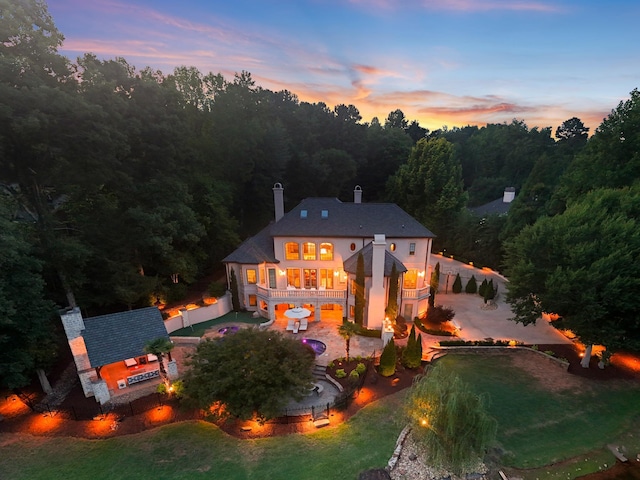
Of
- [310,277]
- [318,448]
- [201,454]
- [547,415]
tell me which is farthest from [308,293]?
[547,415]

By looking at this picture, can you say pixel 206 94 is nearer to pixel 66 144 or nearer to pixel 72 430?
pixel 66 144

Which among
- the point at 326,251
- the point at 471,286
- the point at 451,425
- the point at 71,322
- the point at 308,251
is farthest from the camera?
the point at 471,286

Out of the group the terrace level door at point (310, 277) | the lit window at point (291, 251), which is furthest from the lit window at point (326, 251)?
the lit window at point (291, 251)

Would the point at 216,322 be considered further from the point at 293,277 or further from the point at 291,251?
the point at 291,251

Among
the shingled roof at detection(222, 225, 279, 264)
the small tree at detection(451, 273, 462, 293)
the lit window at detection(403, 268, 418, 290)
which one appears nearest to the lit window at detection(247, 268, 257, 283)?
the shingled roof at detection(222, 225, 279, 264)

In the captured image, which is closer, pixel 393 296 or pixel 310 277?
pixel 393 296

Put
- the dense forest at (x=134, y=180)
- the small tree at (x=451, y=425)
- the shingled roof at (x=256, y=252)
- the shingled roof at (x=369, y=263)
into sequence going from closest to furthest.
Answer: the small tree at (x=451, y=425) < the dense forest at (x=134, y=180) < the shingled roof at (x=369, y=263) < the shingled roof at (x=256, y=252)

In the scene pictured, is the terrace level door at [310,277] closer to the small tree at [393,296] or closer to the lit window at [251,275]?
the lit window at [251,275]
